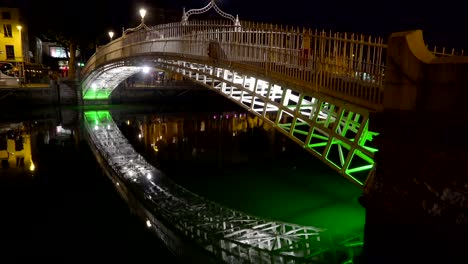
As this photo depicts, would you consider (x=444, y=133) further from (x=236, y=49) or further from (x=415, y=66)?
(x=236, y=49)

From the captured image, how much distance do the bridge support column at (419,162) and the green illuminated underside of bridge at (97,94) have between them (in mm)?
30373

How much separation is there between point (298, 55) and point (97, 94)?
2773 cm

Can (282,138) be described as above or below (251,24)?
below

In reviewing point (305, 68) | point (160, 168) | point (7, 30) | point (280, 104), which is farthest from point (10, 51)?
point (305, 68)

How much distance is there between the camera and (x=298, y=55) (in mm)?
8898

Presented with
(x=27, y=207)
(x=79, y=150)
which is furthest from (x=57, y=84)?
(x=27, y=207)

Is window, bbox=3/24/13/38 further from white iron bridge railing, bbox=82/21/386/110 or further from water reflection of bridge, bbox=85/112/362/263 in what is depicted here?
water reflection of bridge, bbox=85/112/362/263

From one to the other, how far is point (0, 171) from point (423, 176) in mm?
13824

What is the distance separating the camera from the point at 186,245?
8.05 meters

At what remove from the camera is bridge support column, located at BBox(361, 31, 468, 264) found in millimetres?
4551

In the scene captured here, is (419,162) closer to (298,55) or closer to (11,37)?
(298,55)

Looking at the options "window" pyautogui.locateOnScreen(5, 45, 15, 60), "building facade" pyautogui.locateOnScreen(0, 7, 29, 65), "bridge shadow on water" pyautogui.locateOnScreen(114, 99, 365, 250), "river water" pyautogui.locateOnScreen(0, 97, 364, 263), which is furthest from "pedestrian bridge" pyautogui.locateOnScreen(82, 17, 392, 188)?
"window" pyautogui.locateOnScreen(5, 45, 15, 60)

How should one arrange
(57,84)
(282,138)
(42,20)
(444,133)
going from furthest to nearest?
(42,20), (57,84), (282,138), (444,133)

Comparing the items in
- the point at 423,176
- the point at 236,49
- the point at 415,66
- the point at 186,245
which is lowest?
the point at 186,245
